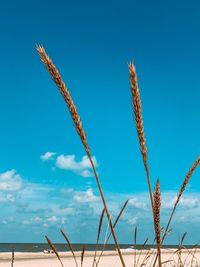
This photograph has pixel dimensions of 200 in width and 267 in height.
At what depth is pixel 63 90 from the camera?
1.89 meters

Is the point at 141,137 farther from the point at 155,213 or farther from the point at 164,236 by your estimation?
Answer: the point at 164,236

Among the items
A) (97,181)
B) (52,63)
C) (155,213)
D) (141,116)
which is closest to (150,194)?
(155,213)

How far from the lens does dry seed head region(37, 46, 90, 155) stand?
188 cm

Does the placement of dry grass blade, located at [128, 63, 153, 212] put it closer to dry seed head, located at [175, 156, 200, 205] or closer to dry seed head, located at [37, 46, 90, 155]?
dry seed head, located at [37, 46, 90, 155]

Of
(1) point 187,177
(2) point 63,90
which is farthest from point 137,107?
(1) point 187,177

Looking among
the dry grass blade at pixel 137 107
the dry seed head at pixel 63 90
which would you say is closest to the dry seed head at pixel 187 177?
the dry grass blade at pixel 137 107

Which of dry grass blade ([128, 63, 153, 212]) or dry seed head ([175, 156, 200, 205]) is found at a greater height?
dry grass blade ([128, 63, 153, 212])

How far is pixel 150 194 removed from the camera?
205 centimetres

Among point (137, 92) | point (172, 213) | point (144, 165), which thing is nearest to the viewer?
point (137, 92)

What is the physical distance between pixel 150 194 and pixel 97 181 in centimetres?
25

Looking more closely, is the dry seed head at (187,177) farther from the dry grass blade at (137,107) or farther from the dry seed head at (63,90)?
the dry seed head at (63,90)

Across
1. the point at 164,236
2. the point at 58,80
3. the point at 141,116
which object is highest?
the point at 58,80

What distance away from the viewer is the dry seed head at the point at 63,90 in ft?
6.16

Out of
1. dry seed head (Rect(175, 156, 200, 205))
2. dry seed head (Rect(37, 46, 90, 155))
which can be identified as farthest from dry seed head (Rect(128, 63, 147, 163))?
dry seed head (Rect(175, 156, 200, 205))
